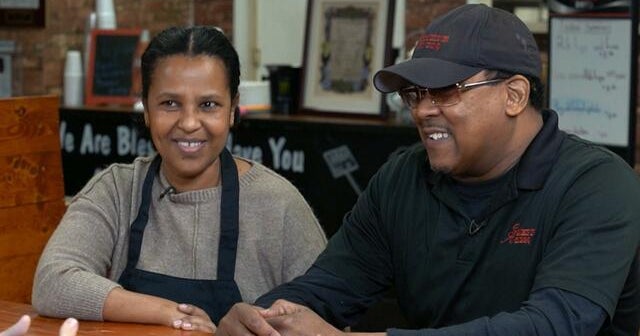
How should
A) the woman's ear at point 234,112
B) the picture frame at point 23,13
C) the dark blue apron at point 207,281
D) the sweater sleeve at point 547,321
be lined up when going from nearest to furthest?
the sweater sleeve at point 547,321, the dark blue apron at point 207,281, the woman's ear at point 234,112, the picture frame at point 23,13

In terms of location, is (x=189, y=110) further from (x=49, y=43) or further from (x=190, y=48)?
(x=49, y=43)

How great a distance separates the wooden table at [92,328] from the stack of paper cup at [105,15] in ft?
11.5

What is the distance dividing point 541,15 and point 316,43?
1.92 metres

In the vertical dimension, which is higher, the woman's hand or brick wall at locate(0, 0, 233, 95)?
brick wall at locate(0, 0, 233, 95)

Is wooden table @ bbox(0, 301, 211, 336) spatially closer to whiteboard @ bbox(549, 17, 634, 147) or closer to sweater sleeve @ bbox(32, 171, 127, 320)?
sweater sleeve @ bbox(32, 171, 127, 320)

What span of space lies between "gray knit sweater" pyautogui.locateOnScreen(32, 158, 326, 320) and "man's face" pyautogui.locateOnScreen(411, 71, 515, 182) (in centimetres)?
53

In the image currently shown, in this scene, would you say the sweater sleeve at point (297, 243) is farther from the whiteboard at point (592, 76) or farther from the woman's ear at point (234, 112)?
the whiteboard at point (592, 76)

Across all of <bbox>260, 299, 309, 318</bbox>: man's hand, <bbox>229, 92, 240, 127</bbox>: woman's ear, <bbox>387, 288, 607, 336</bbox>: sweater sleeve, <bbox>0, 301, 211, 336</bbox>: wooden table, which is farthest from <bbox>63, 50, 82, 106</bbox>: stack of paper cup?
<bbox>387, 288, 607, 336</bbox>: sweater sleeve

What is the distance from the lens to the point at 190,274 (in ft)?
8.39

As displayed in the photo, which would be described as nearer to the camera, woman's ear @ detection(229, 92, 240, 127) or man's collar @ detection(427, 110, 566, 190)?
man's collar @ detection(427, 110, 566, 190)

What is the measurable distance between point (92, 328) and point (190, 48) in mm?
648

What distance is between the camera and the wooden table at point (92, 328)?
2.21 metres

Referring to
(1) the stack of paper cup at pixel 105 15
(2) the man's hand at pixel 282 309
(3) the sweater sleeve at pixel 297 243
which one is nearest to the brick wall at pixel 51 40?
(1) the stack of paper cup at pixel 105 15

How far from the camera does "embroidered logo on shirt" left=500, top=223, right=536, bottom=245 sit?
2.10m
